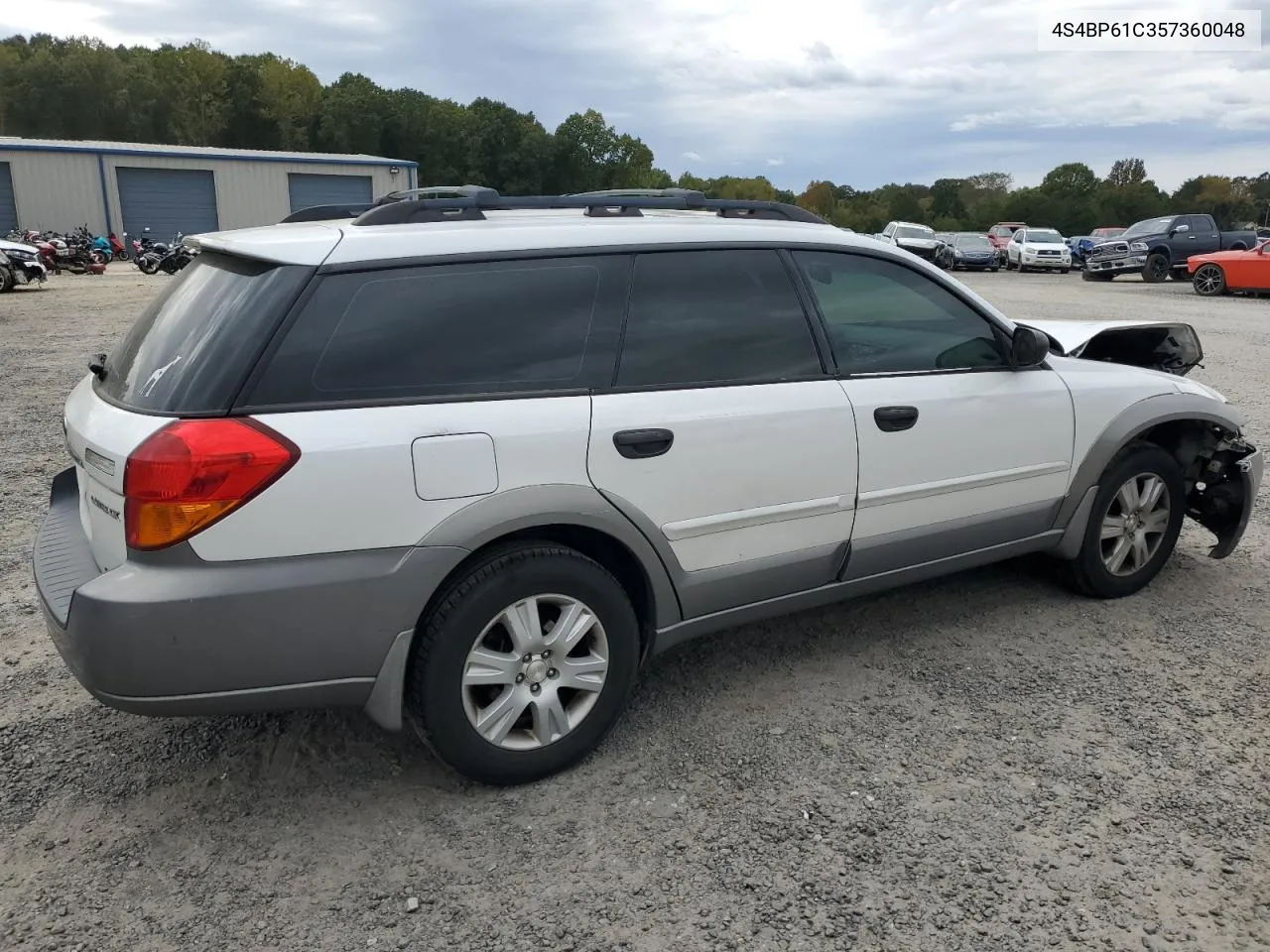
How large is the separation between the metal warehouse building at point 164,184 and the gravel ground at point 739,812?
36533mm

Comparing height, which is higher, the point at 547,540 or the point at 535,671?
the point at 547,540

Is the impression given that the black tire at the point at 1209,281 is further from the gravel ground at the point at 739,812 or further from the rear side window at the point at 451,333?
the rear side window at the point at 451,333

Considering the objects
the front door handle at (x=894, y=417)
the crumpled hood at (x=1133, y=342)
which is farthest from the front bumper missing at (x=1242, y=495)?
the front door handle at (x=894, y=417)

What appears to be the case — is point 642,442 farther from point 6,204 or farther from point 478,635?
point 6,204

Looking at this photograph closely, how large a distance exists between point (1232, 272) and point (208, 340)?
23884mm

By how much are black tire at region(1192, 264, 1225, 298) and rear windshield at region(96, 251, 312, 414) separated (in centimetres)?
2382

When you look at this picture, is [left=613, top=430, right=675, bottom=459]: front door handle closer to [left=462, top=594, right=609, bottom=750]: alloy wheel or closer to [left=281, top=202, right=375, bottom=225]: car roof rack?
[left=462, top=594, right=609, bottom=750]: alloy wheel

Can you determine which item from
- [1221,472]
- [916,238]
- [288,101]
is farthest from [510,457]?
[288,101]

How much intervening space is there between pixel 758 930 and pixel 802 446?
1.53m

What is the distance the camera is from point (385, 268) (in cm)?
277

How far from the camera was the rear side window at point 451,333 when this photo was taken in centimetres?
264

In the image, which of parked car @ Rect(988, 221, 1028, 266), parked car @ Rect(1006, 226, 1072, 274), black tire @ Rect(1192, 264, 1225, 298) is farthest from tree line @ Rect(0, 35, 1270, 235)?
black tire @ Rect(1192, 264, 1225, 298)

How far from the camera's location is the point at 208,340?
2.66 meters

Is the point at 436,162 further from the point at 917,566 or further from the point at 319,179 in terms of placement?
the point at 917,566
